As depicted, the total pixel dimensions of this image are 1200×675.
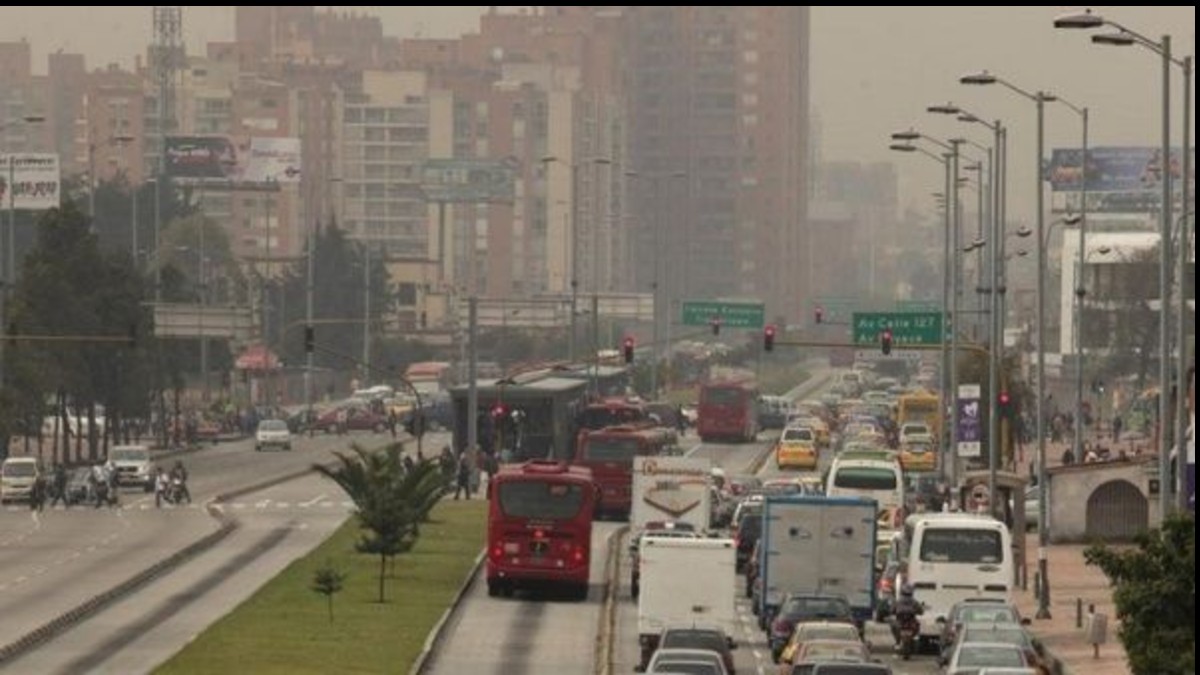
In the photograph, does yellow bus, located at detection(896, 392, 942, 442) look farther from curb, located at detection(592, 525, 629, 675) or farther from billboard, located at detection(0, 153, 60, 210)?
billboard, located at detection(0, 153, 60, 210)

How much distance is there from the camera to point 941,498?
88375 millimetres

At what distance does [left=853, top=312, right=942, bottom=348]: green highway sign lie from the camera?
110625 millimetres

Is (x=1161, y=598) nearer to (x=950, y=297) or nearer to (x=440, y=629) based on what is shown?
(x=440, y=629)

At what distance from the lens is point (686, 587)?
55250 millimetres

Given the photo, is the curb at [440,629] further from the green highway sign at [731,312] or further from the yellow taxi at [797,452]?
the green highway sign at [731,312]

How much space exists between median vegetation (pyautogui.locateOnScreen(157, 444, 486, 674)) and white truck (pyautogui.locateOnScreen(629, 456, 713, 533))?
3.77 metres

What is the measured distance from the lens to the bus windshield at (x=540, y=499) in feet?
218

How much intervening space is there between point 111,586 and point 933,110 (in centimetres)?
2160

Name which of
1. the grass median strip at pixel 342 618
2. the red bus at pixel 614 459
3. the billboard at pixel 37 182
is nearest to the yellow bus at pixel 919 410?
the red bus at pixel 614 459

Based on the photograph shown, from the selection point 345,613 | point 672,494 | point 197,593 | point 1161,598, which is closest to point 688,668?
point 1161,598

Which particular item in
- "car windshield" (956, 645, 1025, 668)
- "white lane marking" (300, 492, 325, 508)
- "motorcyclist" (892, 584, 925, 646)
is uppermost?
"car windshield" (956, 645, 1025, 668)

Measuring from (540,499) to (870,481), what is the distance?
15.5 m

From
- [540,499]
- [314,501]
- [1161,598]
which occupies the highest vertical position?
Result: [1161,598]

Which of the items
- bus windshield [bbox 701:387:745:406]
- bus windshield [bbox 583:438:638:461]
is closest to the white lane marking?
bus windshield [bbox 583:438:638:461]
